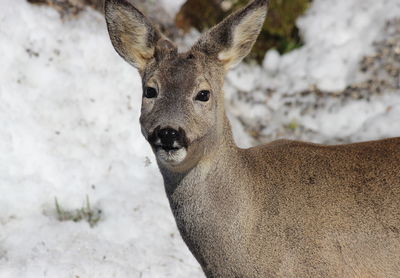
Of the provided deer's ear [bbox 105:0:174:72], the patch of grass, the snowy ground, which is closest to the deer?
deer's ear [bbox 105:0:174:72]

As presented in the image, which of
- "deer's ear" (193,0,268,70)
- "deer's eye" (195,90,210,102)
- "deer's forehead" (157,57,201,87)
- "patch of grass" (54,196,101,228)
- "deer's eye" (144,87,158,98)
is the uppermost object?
"deer's ear" (193,0,268,70)

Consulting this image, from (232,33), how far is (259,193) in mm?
1263

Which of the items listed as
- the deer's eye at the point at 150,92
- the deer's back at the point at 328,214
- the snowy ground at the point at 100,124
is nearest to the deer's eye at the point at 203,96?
the deer's eye at the point at 150,92

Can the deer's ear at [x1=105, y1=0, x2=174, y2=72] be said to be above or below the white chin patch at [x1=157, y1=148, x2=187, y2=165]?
above

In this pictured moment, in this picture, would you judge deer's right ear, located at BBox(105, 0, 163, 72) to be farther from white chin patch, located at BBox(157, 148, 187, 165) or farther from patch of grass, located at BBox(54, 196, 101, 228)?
patch of grass, located at BBox(54, 196, 101, 228)

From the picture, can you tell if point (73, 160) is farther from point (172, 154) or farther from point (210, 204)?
point (172, 154)

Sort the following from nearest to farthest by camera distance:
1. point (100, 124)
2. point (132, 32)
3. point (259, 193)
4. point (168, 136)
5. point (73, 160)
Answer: point (168, 136), point (259, 193), point (132, 32), point (73, 160), point (100, 124)

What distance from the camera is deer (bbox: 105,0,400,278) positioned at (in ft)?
16.5

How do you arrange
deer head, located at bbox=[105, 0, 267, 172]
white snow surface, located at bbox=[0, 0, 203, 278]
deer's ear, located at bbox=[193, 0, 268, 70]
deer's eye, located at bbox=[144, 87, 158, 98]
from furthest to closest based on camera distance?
white snow surface, located at bbox=[0, 0, 203, 278], deer's ear, located at bbox=[193, 0, 268, 70], deer's eye, located at bbox=[144, 87, 158, 98], deer head, located at bbox=[105, 0, 267, 172]

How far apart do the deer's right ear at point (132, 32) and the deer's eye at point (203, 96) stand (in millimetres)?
732

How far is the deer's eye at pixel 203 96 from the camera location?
5094 mm

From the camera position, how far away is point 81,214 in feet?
24.5

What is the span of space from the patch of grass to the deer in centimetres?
235

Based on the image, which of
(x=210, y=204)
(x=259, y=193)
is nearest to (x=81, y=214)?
(x=210, y=204)
